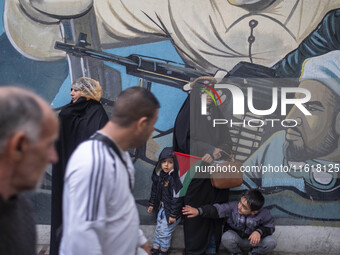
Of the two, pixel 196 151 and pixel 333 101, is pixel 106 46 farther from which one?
pixel 333 101

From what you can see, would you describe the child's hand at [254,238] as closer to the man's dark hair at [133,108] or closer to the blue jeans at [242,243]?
the blue jeans at [242,243]

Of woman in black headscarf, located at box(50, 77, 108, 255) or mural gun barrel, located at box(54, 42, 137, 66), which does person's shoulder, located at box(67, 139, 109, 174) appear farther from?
mural gun barrel, located at box(54, 42, 137, 66)

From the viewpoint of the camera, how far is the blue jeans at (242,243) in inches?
163

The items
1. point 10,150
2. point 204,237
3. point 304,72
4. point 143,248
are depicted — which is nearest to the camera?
point 10,150

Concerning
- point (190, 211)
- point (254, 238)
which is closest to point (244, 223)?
point (254, 238)

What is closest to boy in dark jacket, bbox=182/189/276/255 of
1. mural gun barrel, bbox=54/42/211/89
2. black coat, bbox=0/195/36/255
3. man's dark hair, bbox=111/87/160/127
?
mural gun barrel, bbox=54/42/211/89

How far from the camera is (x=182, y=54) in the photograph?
4637 mm

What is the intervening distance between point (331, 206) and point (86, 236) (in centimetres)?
375

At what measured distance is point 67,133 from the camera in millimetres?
3990

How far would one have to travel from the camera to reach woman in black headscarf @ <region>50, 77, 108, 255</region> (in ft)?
12.9

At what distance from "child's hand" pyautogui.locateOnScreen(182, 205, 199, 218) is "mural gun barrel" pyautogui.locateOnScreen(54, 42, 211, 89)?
1.43m

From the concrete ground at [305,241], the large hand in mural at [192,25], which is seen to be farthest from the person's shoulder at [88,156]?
the concrete ground at [305,241]

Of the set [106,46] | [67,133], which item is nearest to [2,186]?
[67,133]

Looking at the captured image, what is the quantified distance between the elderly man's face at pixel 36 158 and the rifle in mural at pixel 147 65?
3.41 metres
